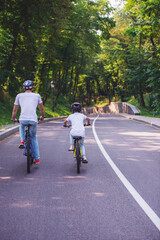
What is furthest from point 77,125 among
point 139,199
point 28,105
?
point 139,199

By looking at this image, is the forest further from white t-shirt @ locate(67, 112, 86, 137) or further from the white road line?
the white road line

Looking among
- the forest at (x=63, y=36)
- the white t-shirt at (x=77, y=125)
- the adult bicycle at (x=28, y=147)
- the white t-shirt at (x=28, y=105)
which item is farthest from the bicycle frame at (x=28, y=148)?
the forest at (x=63, y=36)

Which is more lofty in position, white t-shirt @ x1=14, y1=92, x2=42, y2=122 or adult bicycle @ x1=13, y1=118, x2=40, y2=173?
white t-shirt @ x1=14, y1=92, x2=42, y2=122

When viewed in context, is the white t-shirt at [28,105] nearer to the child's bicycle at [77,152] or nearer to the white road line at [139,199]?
the child's bicycle at [77,152]

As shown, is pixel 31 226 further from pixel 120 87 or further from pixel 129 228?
pixel 120 87

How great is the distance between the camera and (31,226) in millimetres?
3822

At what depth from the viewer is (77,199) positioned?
16.1 feet

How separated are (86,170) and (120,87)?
49.2 meters

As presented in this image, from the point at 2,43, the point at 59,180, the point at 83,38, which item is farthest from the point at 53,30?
the point at 59,180

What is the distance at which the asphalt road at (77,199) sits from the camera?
12.0 feet

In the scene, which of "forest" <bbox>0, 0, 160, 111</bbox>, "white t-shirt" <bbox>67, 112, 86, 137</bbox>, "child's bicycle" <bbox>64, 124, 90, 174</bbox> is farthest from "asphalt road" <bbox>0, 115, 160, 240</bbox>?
"forest" <bbox>0, 0, 160, 111</bbox>

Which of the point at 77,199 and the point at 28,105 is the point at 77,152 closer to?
the point at 28,105

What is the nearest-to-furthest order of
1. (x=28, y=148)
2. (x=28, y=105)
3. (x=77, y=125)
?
1. (x=28, y=148)
2. (x=28, y=105)
3. (x=77, y=125)

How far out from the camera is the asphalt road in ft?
12.0
